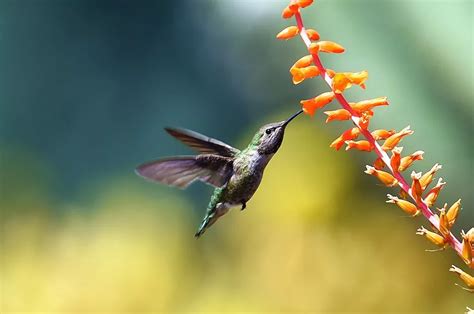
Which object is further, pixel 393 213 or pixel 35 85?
pixel 35 85

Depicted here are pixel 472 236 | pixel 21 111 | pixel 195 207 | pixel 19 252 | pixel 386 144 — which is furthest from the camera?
pixel 21 111

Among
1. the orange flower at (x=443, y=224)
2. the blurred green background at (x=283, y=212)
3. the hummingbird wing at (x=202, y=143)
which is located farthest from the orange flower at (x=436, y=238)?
the blurred green background at (x=283, y=212)

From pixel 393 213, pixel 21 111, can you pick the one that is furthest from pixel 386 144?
pixel 21 111

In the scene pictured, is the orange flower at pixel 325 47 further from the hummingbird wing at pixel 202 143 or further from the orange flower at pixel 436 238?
the hummingbird wing at pixel 202 143

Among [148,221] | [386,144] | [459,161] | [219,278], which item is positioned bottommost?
[219,278]

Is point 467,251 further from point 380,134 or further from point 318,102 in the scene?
point 318,102

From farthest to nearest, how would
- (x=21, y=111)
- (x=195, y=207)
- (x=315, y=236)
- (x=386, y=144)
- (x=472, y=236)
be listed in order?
(x=21, y=111) < (x=195, y=207) < (x=315, y=236) < (x=386, y=144) < (x=472, y=236)

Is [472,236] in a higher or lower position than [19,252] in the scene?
higher

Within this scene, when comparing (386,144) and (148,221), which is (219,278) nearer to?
(148,221)
